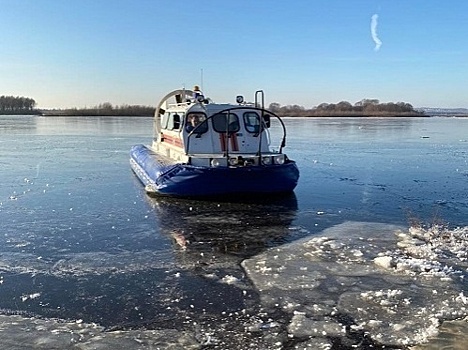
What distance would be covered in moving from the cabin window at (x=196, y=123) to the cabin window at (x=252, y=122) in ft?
3.34

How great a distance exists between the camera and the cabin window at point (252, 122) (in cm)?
1196

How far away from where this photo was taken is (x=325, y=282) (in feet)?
17.9

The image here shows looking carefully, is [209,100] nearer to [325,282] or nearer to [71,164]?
[71,164]

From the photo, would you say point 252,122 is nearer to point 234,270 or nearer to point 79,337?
point 234,270

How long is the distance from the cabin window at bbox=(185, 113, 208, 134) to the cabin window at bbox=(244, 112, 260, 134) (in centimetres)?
102

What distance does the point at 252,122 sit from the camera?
12000 millimetres

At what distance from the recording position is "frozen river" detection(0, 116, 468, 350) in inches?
166

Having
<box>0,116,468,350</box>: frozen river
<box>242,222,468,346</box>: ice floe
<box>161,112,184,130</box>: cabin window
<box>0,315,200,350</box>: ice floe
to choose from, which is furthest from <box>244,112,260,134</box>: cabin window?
<box>0,315,200,350</box>: ice floe

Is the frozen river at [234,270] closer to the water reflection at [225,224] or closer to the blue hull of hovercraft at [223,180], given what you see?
the water reflection at [225,224]

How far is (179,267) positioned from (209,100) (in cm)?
773

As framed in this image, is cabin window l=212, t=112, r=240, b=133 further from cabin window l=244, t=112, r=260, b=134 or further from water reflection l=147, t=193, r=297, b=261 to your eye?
water reflection l=147, t=193, r=297, b=261

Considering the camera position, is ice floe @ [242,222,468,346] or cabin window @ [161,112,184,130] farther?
cabin window @ [161,112,184,130]

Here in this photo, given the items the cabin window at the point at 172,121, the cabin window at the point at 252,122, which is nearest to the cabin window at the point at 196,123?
the cabin window at the point at 172,121

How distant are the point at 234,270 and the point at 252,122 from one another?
6.59 meters
